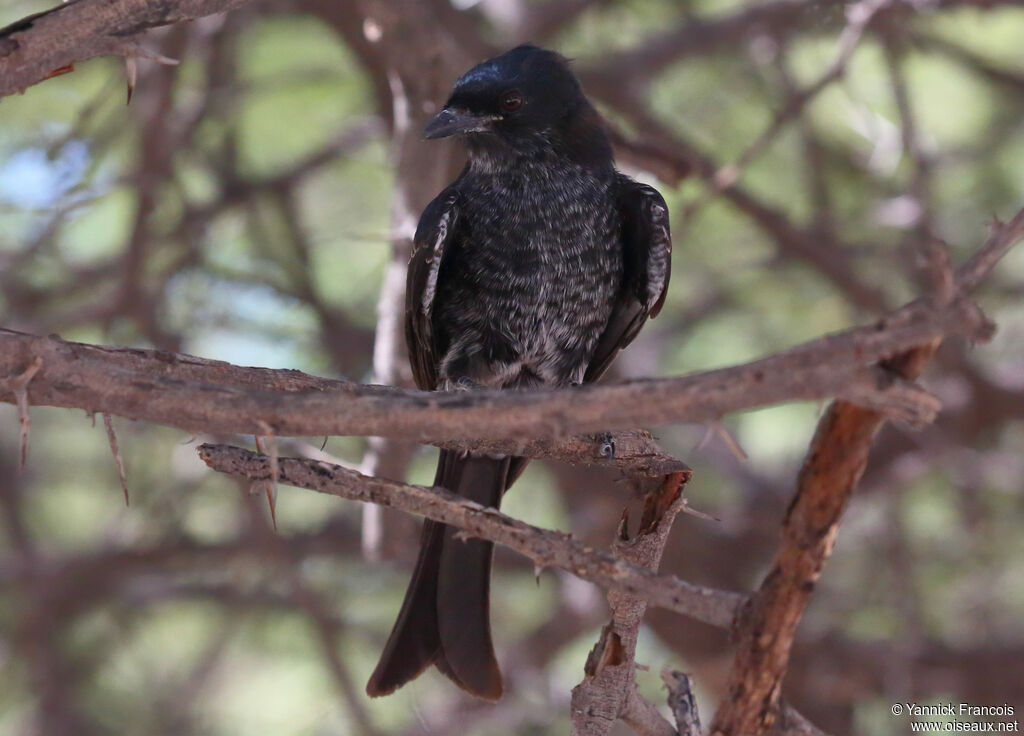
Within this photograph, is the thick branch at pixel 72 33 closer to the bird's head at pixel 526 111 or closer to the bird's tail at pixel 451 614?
the bird's head at pixel 526 111

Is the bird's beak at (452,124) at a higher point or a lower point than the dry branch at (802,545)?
lower

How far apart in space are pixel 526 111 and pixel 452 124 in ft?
1.17

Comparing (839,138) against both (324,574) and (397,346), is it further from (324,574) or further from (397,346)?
(324,574)

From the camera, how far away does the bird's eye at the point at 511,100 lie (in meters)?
3.96

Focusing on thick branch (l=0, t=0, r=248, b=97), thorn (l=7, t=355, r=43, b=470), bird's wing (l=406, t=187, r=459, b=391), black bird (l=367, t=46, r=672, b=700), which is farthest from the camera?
black bird (l=367, t=46, r=672, b=700)

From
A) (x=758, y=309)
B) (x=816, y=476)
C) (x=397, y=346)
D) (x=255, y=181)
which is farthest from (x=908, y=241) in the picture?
(x=816, y=476)

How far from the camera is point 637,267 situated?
3.98 metres

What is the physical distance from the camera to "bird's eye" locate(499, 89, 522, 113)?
396 centimetres

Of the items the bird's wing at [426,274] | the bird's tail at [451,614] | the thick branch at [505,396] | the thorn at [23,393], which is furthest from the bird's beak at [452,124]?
the thorn at [23,393]

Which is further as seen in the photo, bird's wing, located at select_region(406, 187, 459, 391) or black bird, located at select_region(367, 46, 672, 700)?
black bird, located at select_region(367, 46, 672, 700)

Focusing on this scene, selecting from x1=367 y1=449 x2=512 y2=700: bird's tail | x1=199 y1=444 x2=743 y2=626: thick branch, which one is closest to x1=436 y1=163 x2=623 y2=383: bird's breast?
x1=367 y1=449 x2=512 y2=700: bird's tail

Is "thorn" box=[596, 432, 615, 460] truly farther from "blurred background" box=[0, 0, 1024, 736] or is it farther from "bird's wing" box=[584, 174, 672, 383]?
"blurred background" box=[0, 0, 1024, 736]

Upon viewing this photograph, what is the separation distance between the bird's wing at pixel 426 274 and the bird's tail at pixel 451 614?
335 mm

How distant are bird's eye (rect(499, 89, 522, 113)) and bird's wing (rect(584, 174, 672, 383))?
0.45 metres
